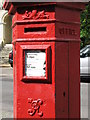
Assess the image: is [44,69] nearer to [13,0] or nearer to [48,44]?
[48,44]

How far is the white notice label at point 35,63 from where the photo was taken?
3879 mm

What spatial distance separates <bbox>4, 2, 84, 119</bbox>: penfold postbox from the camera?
3.83m

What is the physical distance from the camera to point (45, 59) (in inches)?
152

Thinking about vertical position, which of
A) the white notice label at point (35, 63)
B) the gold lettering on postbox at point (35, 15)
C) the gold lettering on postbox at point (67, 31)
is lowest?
the white notice label at point (35, 63)

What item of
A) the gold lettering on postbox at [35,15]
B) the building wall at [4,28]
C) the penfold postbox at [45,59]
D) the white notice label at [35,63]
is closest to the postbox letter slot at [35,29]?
the penfold postbox at [45,59]

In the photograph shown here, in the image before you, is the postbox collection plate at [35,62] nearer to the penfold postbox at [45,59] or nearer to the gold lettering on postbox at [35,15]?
the penfold postbox at [45,59]

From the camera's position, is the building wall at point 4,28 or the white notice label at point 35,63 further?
the building wall at point 4,28

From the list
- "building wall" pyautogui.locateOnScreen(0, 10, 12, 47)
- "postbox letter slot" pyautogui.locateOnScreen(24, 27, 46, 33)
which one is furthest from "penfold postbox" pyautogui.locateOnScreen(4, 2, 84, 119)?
"building wall" pyautogui.locateOnScreen(0, 10, 12, 47)

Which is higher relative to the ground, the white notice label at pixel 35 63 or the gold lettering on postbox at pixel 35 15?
the gold lettering on postbox at pixel 35 15

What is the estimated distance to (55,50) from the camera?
3803 millimetres

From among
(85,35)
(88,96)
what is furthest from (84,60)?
(85,35)

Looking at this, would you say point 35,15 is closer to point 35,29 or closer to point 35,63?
point 35,29

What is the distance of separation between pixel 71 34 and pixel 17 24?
62 centimetres

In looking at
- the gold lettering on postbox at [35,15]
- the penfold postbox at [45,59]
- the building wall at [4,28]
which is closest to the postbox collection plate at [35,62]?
the penfold postbox at [45,59]
